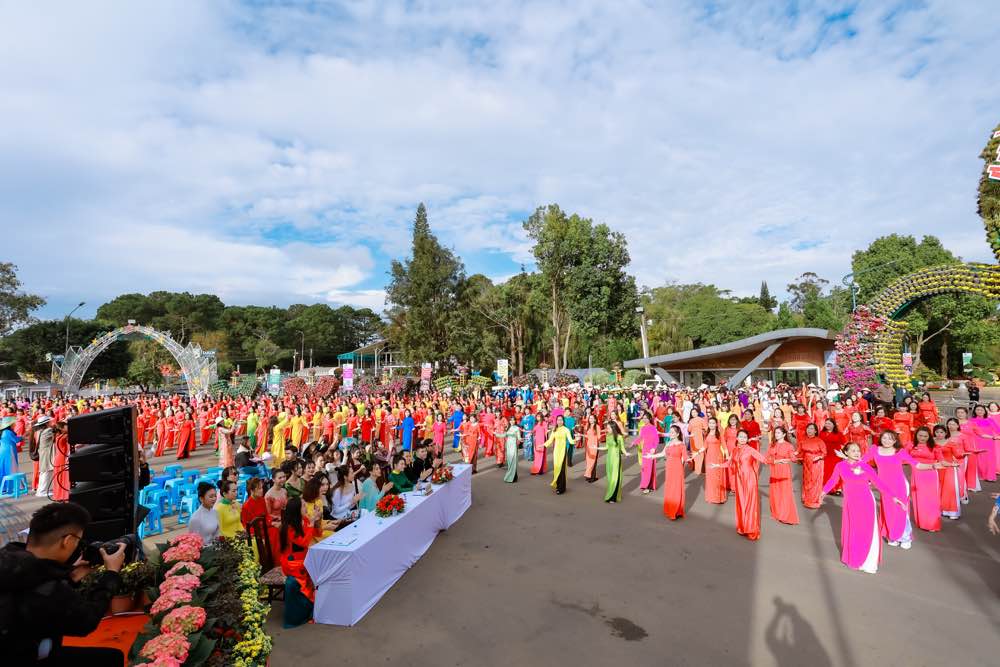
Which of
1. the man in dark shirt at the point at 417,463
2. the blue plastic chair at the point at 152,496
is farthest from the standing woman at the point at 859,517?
the blue plastic chair at the point at 152,496

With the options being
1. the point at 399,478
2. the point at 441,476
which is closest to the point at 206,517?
the point at 399,478

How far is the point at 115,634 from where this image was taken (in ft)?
10.0

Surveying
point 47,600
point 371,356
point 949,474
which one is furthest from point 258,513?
point 371,356

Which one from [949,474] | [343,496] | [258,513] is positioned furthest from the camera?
[949,474]

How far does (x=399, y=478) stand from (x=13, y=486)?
29.8 feet

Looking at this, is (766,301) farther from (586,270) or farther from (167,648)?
(167,648)

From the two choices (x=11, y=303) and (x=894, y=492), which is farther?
(x=11, y=303)

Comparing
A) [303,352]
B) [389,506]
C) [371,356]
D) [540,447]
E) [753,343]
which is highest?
[303,352]

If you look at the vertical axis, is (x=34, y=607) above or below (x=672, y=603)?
above

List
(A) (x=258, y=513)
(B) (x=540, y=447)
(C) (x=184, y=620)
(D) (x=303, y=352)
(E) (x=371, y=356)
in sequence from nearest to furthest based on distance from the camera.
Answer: (C) (x=184, y=620) < (A) (x=258, y=513) < (B) (x=540, y=447) < (E) (x=371, y=356) < (D) (x=303, y=352)

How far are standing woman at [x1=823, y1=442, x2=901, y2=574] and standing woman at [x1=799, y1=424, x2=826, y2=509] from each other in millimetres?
2071

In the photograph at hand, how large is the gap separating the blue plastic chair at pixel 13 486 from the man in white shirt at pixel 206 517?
339 inches

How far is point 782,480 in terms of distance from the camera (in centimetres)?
797

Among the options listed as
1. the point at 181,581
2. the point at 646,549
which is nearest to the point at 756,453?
the point at 646,549
